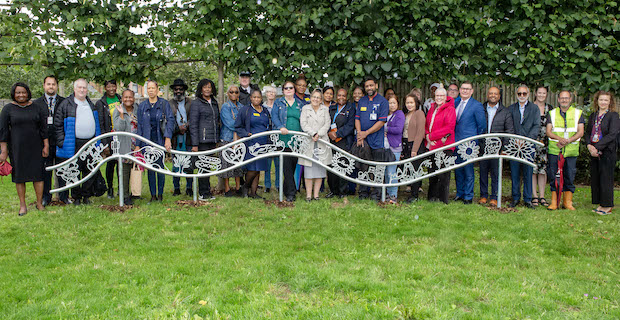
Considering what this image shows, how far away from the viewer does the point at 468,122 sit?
298 inches

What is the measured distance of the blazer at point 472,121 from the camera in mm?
7531

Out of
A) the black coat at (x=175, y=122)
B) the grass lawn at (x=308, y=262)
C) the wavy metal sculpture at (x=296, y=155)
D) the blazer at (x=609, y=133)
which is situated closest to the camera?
the grass lawn at (x=308, y=262)

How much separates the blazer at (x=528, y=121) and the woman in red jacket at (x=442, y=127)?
0.95 meters

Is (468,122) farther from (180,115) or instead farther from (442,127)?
(180,115)

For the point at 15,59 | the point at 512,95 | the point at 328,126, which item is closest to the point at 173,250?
the point at 328,126

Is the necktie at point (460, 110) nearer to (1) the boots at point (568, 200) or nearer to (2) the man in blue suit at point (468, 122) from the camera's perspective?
(2) the man in blue suit at point (468, 122)

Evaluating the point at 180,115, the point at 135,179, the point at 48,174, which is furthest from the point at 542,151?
the point at 48,174

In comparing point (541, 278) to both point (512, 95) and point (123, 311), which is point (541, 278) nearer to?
point (123, 311)

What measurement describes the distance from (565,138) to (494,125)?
957mm

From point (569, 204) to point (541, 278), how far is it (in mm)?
3295

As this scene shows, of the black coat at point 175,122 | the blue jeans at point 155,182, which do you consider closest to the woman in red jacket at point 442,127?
the black coat at point 175,122

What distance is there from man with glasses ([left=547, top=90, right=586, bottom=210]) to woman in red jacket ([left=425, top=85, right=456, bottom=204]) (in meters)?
1.36

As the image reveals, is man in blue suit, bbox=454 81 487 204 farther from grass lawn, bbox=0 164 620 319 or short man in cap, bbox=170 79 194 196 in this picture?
short man in cap, bbox=170 79 194 196

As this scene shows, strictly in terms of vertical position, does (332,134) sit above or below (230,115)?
below
